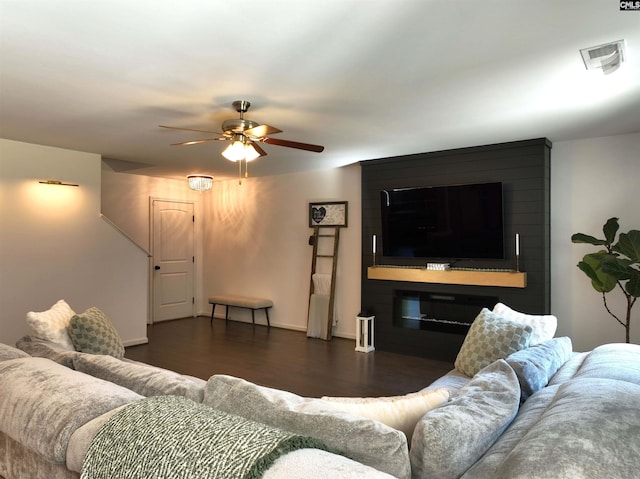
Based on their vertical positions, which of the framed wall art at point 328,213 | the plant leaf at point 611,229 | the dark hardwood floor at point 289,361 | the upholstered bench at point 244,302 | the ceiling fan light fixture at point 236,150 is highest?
the ceiling fan light fixture at point 236,150

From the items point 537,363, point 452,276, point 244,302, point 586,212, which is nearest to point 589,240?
point 586,212

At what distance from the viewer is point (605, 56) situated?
2.48 m

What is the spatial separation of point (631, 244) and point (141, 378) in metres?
3.99

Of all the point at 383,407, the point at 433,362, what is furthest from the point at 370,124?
the point at 383,407

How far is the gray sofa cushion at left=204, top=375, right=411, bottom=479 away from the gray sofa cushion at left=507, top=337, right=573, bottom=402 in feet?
3.16

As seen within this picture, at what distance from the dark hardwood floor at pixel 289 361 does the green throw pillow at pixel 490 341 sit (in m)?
1.14

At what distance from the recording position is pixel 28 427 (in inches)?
56.3

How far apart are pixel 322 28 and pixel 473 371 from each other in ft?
7.53

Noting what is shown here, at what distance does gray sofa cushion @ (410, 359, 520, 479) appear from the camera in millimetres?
1127

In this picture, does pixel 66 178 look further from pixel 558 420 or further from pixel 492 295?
pixel 558 420

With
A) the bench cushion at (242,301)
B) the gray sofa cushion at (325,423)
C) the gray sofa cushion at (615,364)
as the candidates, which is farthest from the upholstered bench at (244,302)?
the gray sofa cushion at (325,423)

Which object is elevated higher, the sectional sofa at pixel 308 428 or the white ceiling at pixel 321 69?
the white ceiling at pixel 321 69

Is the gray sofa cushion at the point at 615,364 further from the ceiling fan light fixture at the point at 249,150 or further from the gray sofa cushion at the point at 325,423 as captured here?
the ceiling fan light fixture at the point at 249,150

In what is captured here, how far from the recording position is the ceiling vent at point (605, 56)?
94.1 inches
